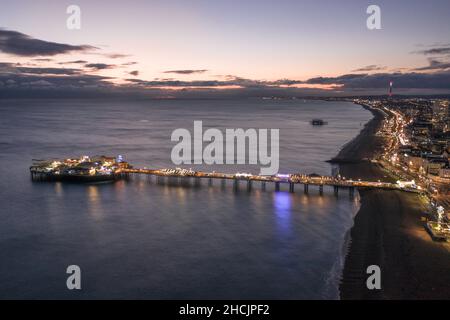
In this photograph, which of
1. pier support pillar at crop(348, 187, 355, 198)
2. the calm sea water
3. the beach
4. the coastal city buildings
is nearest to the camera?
the beach

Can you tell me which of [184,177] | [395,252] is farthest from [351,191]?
[184,177]

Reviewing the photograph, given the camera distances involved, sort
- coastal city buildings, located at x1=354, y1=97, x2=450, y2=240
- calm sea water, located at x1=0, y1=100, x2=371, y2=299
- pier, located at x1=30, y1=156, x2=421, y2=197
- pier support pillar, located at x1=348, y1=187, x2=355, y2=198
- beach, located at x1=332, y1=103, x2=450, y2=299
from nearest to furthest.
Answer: beach, located at x1=332, y1=103, x2=450, y2=299
calm sea water, located at x1=0, y1=100, x2=371, y2=299
coastal city buildings, located at x1=354, y1=97, x2=450, y2=240
pier support pillar, located at x1=348, y1=187, x2=355, y2=198
pier, located at x1=30, y1=156, x2=421, y2=197

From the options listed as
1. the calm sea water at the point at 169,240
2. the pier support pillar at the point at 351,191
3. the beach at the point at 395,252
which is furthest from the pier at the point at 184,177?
Result: the beach at the point at 395,252

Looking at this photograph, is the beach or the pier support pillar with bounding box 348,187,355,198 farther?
the pier support pillar with bounding box 348,187,355,198

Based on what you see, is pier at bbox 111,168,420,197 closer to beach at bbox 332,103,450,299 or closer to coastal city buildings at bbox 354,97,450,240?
beach at bbox 332,103,450,299

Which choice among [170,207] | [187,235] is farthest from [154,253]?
[170,207]

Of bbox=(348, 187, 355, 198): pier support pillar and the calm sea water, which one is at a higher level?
bbox=(348, 187, 355, 198): pier support pillar

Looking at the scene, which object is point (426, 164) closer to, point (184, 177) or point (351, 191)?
point (351, 191)

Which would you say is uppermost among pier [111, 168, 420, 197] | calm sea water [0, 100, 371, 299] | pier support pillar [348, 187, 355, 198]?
pier [111, 168, 420, 197]

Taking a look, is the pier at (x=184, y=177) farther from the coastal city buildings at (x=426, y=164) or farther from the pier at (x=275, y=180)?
the coastal city buildings at (x=426, y=164)

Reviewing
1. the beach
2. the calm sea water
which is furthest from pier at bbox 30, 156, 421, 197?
the beach
